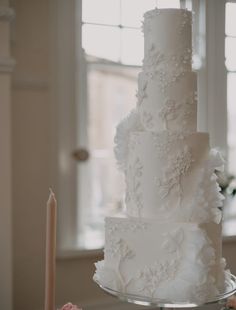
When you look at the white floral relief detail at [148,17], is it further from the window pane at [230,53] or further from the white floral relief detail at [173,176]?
the window pane at [230,53]

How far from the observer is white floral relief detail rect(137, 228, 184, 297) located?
1.18m

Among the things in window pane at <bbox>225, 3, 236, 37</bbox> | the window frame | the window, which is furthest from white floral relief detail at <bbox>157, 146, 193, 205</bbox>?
window pane at <bbox>225, 3, 236, 37</bbox>

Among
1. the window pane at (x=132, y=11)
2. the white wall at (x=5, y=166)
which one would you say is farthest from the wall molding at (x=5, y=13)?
the window pane at (x=132, y=11)

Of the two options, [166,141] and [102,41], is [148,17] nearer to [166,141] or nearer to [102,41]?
[166,141]

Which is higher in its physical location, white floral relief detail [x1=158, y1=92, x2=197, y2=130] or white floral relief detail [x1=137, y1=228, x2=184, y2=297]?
white floral relief detail [x1=158, y1=92, x2=197, y2=130]

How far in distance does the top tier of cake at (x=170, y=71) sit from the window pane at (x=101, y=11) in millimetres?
1162

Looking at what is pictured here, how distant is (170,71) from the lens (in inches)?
50.6

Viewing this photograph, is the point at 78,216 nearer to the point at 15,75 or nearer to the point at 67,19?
the point at 15,75

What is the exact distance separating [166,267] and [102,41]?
1.63 metres

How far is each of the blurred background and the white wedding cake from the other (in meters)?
0.71

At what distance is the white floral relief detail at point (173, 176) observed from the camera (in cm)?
124

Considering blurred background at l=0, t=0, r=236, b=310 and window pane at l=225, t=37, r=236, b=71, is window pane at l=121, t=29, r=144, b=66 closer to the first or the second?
blurred background at l=0, t=0, r=236, b=310

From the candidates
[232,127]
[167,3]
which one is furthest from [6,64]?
[232,127]

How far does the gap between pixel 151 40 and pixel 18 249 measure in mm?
1331
